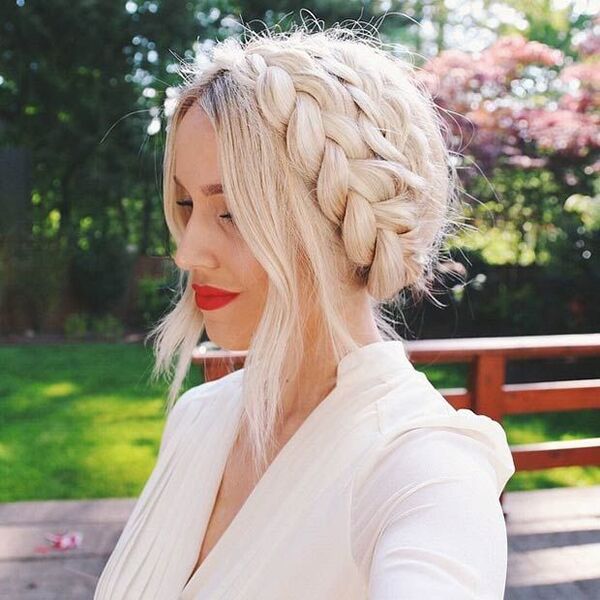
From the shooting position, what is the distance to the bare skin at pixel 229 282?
2.93 feet

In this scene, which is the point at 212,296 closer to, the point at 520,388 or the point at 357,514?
the point at 357,514

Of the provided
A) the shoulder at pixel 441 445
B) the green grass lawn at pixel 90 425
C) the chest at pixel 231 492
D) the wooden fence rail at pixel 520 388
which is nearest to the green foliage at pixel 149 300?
the green grass lawn at pixel 90 425

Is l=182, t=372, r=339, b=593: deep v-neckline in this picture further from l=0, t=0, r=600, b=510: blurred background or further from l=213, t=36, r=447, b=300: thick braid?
l=0, t=0, r=600, b=510: blurred background

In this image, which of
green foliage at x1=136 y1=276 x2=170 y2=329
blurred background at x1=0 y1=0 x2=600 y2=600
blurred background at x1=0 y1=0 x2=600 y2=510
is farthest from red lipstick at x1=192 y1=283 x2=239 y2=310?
green foliage at x1=136 y1=276 x2=170 y2=329

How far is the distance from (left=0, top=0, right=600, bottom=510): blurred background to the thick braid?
4177 millimetres

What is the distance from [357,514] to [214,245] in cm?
34

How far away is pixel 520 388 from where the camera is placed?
9.36 feet

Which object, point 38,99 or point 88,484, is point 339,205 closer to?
point 88,484

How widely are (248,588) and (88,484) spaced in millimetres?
2980

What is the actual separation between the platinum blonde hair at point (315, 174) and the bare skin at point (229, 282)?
21mm

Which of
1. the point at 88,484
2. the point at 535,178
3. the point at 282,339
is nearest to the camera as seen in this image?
the point at 282,339

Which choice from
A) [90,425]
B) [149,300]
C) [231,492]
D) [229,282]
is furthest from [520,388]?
[149,300]

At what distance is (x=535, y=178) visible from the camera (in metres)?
6.80

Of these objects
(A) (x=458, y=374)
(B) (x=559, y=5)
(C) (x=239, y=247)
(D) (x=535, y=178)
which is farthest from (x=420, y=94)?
(B) (x=559, y=5)
